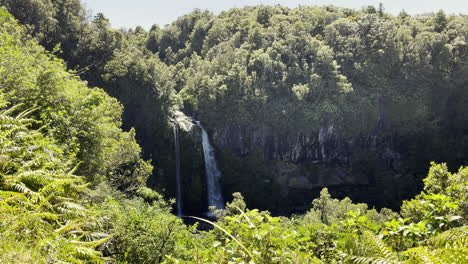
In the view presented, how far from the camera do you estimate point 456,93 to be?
4103cm

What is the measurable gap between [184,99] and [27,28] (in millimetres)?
18439

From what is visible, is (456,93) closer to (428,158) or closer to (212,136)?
(428,158)

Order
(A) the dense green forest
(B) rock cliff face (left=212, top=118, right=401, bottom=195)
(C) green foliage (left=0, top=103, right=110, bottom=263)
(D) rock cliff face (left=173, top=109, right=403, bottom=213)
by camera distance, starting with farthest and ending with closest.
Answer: (B) rock cliff face (left=212, top=118, right=401, bottom=195) < (D) rock cliff face (left=173, top=109, right=403, bottom=213) < (A) the dense green forest < (C) green foliage (left=0, top=103, right=110, bottom=263)

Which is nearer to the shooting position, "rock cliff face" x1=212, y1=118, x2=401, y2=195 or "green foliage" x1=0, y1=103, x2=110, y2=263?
"green foliage" x1=0, y1=103, x2=110, y2=263

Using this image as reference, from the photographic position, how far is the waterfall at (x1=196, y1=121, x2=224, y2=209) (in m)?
34.8

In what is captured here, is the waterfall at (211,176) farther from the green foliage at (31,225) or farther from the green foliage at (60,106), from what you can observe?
the green foliage at (31,225)

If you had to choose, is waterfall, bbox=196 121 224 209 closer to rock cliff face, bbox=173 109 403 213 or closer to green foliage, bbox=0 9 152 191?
rock cliff face, bbox=173 109 403 213

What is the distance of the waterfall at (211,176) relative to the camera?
34844mm

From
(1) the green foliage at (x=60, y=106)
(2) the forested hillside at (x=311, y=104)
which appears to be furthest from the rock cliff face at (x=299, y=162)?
(1) the green foliage at (x=60, y=106)

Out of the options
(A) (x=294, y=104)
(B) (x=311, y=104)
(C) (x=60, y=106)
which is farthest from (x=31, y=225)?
(B) (x=311, y=104)

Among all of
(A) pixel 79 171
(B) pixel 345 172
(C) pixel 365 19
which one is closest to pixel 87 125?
(A) pixel 79 171

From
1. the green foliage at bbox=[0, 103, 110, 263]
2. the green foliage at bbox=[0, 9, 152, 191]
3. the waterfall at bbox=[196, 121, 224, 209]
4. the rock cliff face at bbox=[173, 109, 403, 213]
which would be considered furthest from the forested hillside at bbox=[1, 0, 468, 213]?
the green foliage at bbox=[0, 103, 110, 263]

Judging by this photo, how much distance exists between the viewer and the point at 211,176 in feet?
116

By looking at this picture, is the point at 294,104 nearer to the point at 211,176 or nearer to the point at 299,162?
the point at 299,162
